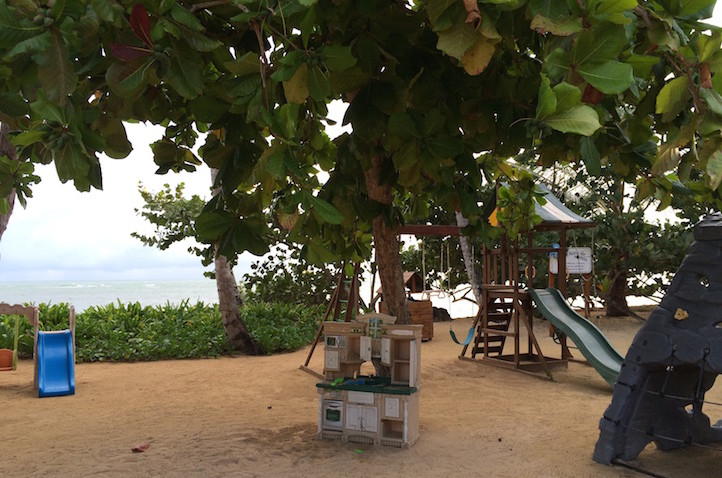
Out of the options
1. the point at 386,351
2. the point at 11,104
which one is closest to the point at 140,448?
the point at 386,351

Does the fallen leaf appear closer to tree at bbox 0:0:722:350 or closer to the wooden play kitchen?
the wooden play kitchen

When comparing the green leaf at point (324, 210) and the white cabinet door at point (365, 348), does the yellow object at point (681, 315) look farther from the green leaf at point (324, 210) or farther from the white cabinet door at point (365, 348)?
the green leaf at point (324, 210)

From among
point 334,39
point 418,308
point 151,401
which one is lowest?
point 151,401

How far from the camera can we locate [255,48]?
12.1ft

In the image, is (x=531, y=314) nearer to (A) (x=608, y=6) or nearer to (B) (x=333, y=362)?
(B) (x=333, y=362)

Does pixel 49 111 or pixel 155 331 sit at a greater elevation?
pixel 49 111

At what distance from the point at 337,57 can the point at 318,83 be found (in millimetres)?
122

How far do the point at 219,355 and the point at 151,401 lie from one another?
3.51m

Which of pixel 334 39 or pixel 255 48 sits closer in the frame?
pixel 334 39

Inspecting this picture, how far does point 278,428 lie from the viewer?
5.84m

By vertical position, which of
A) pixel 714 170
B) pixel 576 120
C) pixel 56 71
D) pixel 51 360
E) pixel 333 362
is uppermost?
pixel 56 71

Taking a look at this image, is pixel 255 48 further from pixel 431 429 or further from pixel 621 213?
pixel 621 213

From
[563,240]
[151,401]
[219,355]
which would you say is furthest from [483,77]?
[219,355]

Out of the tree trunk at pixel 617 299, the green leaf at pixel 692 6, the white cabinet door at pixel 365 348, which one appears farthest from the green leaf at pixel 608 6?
the tree trunk at pixel 617 299
